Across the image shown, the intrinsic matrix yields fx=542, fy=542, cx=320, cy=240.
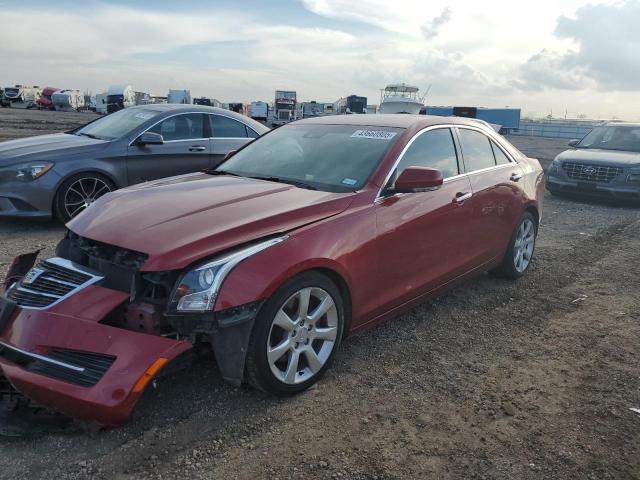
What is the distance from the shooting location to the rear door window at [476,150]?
4.79 m

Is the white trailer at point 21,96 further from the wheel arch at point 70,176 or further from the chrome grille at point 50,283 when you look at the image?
the chrome grille at point 50,283

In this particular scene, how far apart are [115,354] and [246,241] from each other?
2.92 feet

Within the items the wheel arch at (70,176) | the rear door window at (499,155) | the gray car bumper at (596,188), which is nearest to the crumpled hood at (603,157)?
the gray car bumper at (596,188)

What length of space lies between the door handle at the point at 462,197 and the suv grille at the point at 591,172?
7.24m

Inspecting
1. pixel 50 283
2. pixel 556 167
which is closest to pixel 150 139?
pixel 50 283

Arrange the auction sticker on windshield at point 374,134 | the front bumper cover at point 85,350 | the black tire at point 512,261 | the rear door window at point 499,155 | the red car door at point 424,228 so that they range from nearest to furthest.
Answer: the front bumper cover at point 85,350, the red car door at point 424,228, the auction sticker on windshield at point 374,134, the rear door window at point 499,155, the black tire at point 512,261

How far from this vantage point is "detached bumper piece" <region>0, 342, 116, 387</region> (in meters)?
2.60

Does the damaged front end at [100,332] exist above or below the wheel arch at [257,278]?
below

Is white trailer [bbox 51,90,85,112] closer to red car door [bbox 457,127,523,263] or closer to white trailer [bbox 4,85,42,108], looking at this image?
white trailer [bbox 4,85,42,108]

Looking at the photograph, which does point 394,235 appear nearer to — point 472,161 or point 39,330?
point 472,161

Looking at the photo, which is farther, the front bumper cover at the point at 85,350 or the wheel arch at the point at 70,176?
the wheel arch at the point at 70,176

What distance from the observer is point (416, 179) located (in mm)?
3754

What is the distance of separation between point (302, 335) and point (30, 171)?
4.91 m

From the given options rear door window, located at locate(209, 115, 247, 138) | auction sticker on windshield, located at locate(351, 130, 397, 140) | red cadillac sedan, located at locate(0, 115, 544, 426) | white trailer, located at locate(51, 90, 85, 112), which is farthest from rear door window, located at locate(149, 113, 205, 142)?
white trailer, located at locate(51, 90, 85, 112)
